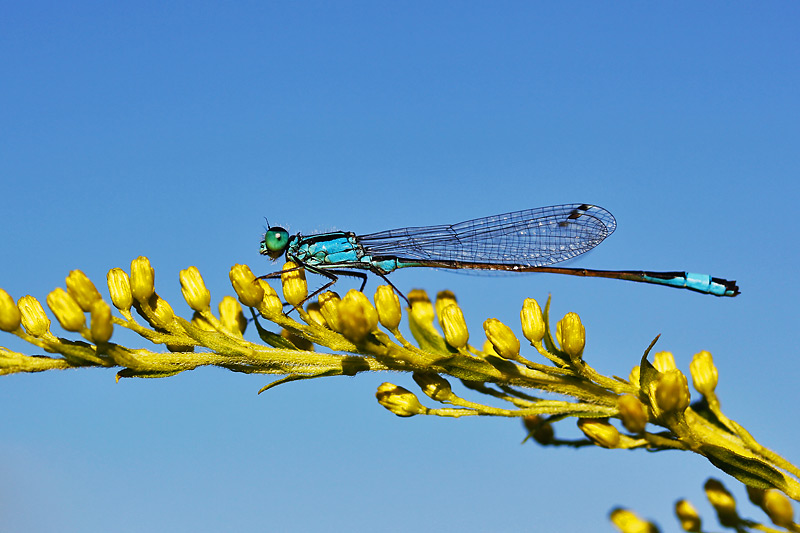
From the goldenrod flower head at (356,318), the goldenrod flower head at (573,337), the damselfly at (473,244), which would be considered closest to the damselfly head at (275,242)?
the damselfly at (473,244)

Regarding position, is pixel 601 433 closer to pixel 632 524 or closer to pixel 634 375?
pixel 632 524

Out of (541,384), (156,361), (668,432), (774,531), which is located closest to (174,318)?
(156,361)

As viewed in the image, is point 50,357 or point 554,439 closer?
point 50,357

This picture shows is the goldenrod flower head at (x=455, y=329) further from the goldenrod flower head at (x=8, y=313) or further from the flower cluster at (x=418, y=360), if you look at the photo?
the goldenrod flower head at (x=8, y=313)

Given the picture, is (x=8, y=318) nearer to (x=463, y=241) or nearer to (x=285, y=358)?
(x=285, y=358)

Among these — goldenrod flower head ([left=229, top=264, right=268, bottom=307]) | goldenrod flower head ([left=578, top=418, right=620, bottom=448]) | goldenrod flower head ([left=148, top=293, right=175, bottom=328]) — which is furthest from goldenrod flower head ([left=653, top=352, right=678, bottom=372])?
goldenrod flower head ([left=148, top=293, right=175, bottom=328])
